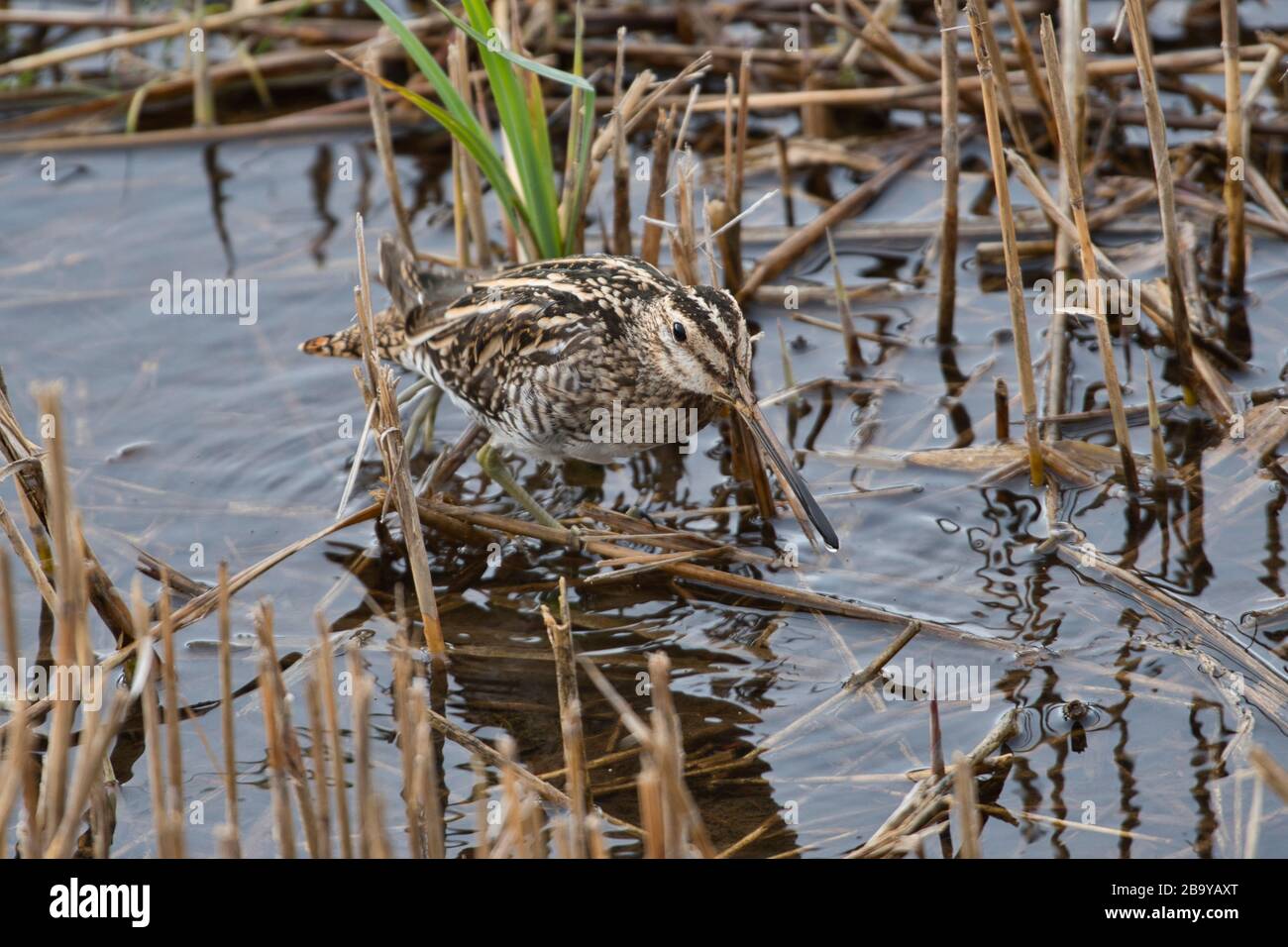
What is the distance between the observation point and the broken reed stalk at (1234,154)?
6148mm

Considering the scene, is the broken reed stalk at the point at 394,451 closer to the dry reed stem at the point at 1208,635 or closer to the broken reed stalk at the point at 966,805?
the broken reed stalk at the point at 966,805

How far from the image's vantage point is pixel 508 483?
6.59 meters

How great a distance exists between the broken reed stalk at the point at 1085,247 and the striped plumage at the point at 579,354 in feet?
4.45

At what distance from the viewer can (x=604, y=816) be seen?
485cm

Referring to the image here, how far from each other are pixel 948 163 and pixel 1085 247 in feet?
2.94

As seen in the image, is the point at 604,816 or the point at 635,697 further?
the point at 635,697

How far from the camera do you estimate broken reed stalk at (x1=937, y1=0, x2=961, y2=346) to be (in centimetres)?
593

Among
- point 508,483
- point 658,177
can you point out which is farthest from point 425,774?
point 658,177

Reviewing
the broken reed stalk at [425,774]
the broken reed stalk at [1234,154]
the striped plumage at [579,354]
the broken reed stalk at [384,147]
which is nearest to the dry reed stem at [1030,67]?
the broken reed stalk at [1234,154]

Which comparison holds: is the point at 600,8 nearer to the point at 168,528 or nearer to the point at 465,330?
the point at 465,330

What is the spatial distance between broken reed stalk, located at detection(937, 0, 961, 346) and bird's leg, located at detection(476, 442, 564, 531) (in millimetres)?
2186
